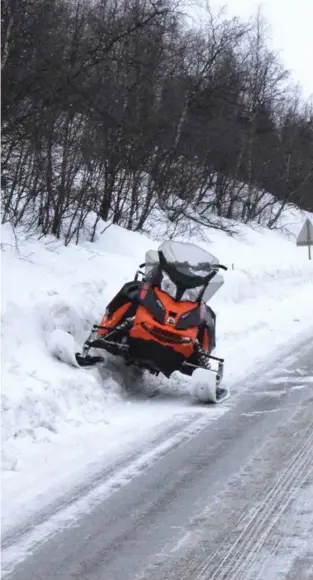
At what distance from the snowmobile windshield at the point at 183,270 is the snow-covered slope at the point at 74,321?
3.84 ft

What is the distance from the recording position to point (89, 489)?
534 cm

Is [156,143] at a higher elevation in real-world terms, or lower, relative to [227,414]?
higher

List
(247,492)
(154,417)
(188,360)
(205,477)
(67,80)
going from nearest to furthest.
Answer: (247,492) → (205,477) → (154,417) → (188,360) → (67,80)

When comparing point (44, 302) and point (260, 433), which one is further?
point (44, 302)

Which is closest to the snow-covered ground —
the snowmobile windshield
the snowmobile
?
the snowmobile

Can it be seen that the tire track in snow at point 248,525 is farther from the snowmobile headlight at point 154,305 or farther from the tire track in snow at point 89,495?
the snowmobile headlight at point 154,305

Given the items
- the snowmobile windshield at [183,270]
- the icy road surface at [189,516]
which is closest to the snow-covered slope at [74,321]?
the icy road surface at [189,516]

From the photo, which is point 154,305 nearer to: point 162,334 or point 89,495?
point 162,334

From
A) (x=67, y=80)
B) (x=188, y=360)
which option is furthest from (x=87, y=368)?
(x=67, y=80)

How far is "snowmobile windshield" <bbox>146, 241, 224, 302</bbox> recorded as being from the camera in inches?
331

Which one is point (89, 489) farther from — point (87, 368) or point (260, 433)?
point (87, 368)

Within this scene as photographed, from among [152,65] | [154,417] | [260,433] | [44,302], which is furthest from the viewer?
[152,65]

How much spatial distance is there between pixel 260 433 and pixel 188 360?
1.56 meters

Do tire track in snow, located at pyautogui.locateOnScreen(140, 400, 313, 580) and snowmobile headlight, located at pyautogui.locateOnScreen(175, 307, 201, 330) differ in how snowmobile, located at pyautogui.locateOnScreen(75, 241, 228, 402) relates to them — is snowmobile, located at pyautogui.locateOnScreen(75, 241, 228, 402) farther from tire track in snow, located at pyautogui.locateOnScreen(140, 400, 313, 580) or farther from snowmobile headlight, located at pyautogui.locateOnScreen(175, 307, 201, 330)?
tire track in snow, located at pyautogui.locateOnScreen(140, 400, 313, 580)
